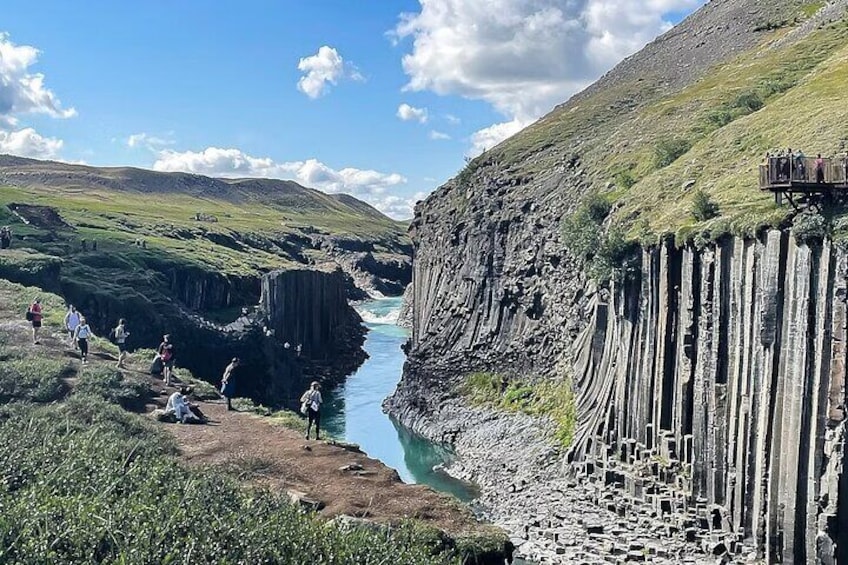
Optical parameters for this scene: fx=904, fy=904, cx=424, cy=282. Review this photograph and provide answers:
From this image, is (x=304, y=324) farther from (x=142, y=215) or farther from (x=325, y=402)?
(x=142, y=215)

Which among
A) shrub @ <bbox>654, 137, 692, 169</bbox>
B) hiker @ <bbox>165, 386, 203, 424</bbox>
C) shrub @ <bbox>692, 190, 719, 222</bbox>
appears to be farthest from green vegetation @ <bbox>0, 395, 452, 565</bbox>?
shrub @ <bbox>654, 137, 692, 169</bbox>

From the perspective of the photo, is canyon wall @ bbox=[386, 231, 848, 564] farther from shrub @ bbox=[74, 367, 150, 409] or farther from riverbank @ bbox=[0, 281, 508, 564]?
shrub @ bbox=[74, 367, 150, 409]

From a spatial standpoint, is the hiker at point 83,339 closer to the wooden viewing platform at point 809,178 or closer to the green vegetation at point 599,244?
the green vegetation at point 599,244


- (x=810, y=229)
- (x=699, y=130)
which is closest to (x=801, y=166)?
(x=810, y=229)

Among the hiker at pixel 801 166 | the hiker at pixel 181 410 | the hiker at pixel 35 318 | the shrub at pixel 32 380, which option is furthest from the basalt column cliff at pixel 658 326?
the hiker at pixel 35 318

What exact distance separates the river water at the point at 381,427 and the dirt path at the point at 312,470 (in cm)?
1690

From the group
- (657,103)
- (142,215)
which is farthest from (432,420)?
(142,215)

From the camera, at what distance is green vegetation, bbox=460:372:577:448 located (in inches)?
1721

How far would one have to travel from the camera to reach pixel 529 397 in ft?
165

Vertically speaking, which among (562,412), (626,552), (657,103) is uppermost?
(657,103)

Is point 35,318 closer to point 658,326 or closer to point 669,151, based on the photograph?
point 658,326

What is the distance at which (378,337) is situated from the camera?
3925 inches

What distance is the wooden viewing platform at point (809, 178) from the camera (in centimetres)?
2752

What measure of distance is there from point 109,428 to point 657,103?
60.1 meters
